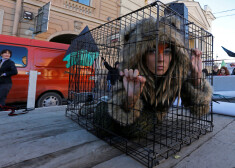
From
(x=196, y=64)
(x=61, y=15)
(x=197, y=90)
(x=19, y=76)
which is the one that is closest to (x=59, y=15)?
(x=61, y=15)

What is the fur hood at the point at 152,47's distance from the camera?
110 centimetres

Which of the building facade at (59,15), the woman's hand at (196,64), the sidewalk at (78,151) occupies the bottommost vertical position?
the sidewalk at (78,151)

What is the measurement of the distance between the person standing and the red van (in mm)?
89

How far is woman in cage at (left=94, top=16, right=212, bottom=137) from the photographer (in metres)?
1.03

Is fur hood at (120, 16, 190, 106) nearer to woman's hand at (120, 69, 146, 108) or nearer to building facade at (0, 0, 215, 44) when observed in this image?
woman's hand at (120, 69, 146, 108)

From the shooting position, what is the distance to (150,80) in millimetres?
1145

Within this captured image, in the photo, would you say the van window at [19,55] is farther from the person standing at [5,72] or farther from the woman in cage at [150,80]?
the woman in cage at [150,80]

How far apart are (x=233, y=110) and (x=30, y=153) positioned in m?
2.49

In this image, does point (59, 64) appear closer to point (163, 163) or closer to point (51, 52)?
point (51, 52)

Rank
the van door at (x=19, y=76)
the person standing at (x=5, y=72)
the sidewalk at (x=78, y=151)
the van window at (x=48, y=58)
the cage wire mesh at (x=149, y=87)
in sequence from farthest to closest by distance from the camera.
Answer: the van window at (x=48, y=58), the van door at (x=19, y=76), the person standing at (x=5, y=72), the cage wire mesh at (x=149, y=87), the sidewalk at (x=78, y=151)

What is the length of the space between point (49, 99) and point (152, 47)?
2.95 meters

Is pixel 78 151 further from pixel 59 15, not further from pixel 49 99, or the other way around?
pixel 59 15

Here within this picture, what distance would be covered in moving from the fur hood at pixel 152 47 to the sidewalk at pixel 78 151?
472 millimetres

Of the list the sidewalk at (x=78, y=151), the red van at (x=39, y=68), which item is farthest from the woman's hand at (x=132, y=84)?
the red van at (x=39, y=68)
